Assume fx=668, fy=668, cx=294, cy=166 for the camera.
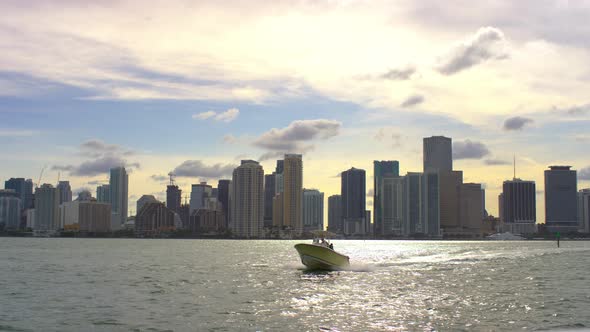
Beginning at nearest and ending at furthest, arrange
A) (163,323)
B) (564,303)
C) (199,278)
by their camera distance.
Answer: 1. (163,323)
2. (564,303)
3. (199,278)

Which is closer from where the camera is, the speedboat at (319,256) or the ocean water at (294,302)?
the ocean water at (294,302)

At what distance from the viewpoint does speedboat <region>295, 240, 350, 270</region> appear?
2955 inches

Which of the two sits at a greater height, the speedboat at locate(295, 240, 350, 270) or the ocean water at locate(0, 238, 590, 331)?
the speedboat at locate(295, 240, 350, 270)

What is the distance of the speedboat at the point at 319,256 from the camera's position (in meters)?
75.1

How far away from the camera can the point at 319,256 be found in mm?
75062

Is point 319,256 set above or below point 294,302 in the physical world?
above

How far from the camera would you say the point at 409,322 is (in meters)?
38.4

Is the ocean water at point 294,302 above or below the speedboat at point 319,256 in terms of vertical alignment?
below

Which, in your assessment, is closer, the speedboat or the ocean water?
the ocean water

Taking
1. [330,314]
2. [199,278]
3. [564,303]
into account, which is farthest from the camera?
[199,278]

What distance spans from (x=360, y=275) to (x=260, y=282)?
1382 cm

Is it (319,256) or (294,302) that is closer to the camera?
(294,302)

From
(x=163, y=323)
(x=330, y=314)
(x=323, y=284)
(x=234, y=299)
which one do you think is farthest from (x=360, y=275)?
(x=163, y=323)

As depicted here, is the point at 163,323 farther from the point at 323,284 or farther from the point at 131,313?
the point at 323,284
